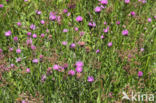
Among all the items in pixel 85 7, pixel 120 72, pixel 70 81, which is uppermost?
pixel 85 7

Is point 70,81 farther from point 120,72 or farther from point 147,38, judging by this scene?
point 147,38

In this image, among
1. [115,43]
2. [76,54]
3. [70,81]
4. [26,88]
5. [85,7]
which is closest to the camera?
[70,81]

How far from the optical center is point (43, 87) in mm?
1583

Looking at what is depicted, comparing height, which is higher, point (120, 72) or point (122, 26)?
point (122, 26)

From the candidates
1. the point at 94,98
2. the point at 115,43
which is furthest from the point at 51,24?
the point at 94,98

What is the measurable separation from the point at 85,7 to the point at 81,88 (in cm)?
116

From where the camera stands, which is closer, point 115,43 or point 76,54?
point 76,54

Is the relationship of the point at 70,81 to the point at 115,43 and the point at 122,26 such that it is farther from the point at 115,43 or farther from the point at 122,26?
the point at 122,26

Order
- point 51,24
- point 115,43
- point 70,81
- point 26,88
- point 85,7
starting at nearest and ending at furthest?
point 70,81, point 26,88, point 115,43, point 51,24, point 85,7

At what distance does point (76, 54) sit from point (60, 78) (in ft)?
0.95

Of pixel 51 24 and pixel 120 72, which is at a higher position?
pixel 51 24

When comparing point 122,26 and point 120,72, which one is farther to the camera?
point 122,26

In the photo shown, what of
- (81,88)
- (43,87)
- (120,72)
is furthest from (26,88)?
(120,72)

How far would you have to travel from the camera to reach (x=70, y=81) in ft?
4.91
